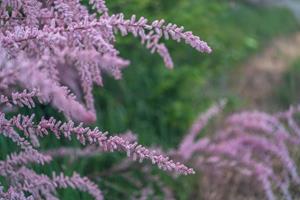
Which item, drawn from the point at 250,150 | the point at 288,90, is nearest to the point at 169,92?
the point at 250,150

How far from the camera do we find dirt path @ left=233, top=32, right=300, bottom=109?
3.98m

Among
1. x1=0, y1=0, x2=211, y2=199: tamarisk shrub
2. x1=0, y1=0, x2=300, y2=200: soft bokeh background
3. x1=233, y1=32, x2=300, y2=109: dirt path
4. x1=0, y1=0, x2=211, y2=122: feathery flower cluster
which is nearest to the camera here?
x1=0, y1=0, x2=211, y2=122: feathery flower cluster

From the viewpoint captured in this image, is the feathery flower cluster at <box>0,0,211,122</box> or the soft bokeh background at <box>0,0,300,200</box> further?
the soft bokeh background at <box>0,0,300,200</box>

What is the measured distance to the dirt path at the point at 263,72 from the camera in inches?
157

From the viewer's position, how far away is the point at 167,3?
3189mm

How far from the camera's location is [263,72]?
4457mm

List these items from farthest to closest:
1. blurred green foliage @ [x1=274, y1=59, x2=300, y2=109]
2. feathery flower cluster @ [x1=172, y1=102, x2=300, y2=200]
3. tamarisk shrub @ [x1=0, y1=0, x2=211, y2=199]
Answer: blurred green foliage @ [x1=274, y1=59, x2=300, y2=109]
feathery flower cluster @ [x1=172, y1=102, x2=300, y2=200]
tamarisk shrub @ [x1=0, y1=0, x2=211, y2=199]

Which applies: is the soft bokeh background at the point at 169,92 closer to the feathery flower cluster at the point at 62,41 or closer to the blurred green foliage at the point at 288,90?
the blurred green foliage at the point at 288,90

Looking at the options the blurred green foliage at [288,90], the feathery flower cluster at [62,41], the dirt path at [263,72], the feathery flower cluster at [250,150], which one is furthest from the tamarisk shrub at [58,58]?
the dirt path at [263,72]

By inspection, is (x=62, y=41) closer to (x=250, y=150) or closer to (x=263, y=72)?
(x=250, y=150)

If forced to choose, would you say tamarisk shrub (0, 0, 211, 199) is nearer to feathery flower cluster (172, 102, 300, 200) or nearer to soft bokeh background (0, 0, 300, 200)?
soft bokeh background (0, 0, 300, 200)

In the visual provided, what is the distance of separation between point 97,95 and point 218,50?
2.86 feet

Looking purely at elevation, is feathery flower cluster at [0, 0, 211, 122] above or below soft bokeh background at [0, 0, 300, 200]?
above

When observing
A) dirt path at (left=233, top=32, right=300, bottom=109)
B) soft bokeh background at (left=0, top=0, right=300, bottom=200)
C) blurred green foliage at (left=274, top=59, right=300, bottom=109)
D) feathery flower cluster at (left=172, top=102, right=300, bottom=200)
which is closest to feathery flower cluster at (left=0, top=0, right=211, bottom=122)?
soft bokeh background at (left=0, top=0, right=300, bottom=200)
